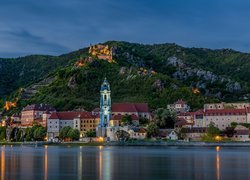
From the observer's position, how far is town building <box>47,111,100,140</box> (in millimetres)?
130875

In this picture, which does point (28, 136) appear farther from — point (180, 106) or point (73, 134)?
point (180, 106)

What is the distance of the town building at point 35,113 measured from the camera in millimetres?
145875

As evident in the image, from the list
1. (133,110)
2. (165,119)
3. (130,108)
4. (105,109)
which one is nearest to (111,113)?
(105,109)

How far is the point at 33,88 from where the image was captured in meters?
192

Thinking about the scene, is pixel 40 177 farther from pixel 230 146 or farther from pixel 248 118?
pixel 248 118

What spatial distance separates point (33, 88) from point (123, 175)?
15727 centimetres

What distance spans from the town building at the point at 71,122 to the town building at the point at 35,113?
1063 centimetres

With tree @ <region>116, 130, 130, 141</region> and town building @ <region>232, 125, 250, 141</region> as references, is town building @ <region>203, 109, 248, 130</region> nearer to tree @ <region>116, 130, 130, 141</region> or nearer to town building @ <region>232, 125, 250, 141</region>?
town building @ <region>232, 125, 250, 141</region>

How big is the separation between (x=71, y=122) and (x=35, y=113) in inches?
742

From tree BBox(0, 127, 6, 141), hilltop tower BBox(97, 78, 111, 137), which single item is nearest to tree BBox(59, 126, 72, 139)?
hilltop tower BBox(97, 78, 111, 137)

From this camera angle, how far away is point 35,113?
14862 cm

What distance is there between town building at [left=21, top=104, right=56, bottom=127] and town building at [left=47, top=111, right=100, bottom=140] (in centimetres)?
1063

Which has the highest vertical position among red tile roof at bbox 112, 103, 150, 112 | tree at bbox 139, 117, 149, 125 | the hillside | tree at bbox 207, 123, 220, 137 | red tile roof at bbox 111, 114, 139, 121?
the hillside

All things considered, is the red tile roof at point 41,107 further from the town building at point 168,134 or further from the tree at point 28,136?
the town building at point 168,134
